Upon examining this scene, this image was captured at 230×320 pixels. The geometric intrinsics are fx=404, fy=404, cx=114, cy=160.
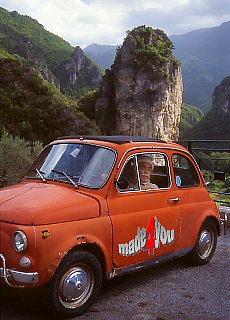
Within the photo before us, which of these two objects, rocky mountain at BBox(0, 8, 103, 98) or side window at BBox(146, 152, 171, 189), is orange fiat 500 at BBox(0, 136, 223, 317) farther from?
rocky mountain at BBox(0, 8, 103, 98)

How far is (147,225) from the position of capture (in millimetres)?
4492

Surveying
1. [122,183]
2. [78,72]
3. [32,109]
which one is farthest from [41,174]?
[78,72]

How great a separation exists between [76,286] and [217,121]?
97.4 metres

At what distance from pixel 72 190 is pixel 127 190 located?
0.64 m

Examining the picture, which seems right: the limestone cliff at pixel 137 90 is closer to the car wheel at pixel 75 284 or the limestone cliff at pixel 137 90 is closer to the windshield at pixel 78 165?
the windshield at pixel 78 165

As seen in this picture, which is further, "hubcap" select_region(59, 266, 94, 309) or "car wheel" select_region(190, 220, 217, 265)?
"car wheel" select_region(190, 220, 217, 265)

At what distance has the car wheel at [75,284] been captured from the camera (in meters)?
3.59

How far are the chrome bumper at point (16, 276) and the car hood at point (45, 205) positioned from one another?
0.41m

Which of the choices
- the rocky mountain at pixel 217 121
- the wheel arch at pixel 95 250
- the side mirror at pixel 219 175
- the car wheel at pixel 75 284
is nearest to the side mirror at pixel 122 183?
the wheel arch at pixel 95 250

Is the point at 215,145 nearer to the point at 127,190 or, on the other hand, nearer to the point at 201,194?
the point at 201,194

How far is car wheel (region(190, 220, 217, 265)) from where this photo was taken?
5.44 metres

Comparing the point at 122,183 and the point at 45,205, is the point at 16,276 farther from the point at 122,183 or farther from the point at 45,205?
the point at 122,183

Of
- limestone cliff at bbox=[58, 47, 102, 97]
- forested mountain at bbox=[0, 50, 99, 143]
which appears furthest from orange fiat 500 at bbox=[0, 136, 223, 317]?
limestone cliff at bbox=[58, 47, 102, 97]

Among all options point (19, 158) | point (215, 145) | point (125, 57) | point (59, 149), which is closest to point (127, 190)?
point (59, 149)
